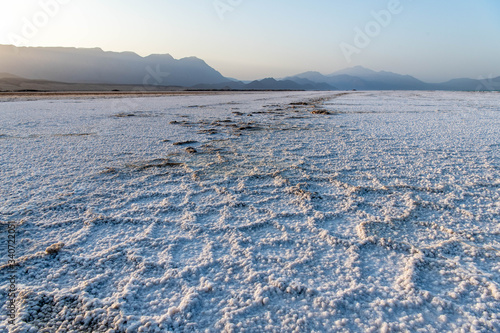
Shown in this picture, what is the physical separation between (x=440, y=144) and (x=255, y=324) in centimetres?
398

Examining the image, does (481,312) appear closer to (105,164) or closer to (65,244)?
(65,244)

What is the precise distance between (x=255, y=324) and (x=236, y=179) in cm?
159

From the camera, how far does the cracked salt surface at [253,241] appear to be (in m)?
1.07

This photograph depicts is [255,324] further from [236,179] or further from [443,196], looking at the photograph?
[443,196]

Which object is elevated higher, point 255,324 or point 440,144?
point 440,144

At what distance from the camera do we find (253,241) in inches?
61.6

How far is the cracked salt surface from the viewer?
1.07m

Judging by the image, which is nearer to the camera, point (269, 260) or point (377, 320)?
point (377, 320)

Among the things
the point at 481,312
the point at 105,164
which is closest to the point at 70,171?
the point at 105,164

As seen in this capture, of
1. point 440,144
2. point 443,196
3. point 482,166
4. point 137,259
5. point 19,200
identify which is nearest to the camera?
point 137,259

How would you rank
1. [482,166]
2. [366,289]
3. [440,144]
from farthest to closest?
[440,144], [482,166], [366,289]

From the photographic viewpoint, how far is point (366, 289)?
1190mm

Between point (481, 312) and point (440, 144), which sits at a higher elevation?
point (440, 144)

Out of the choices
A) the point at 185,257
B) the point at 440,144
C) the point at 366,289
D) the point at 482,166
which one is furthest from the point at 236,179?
the point at 440,144
